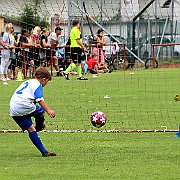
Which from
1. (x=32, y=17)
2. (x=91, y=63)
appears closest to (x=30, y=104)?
(x=32, y=17)

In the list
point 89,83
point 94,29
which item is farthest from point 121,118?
point 94,29

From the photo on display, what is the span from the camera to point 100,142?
1160 centimetres

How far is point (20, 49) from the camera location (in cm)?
2738

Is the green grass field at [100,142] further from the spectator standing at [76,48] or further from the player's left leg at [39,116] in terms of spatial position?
the spectator standing at [76,48]

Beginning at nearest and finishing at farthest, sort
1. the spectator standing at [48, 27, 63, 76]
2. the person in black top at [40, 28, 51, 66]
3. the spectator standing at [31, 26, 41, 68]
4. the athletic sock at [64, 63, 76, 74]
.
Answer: the athletic sock at [64, 63, 76, 74] → the spectator standing at [31, 26, 41, 68] → the person in black top at [40, 28, 51, 66] → the spectator standing at [48, 27, 63, 76]

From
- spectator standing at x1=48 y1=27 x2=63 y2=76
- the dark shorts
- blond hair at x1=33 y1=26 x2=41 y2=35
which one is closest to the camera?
the dark shorts

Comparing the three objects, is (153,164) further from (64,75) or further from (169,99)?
(64,75)

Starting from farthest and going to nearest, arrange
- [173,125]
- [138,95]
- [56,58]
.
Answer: [56,58] → [138,95] → [173,125]

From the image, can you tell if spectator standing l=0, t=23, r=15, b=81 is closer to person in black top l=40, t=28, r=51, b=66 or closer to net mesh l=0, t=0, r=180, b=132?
net mesh l=0, t=0, r=180, b=132

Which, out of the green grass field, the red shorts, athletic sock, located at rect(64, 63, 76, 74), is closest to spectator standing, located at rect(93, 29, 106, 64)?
the red shorts

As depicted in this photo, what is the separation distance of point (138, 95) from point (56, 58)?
902 cm

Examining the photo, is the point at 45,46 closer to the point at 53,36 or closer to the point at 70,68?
the point at 53,36

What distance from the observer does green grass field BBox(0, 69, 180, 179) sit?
29.6ft

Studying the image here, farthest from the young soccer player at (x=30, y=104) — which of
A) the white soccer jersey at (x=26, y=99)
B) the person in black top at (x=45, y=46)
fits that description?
the person in black top at (x=45, y=46)
